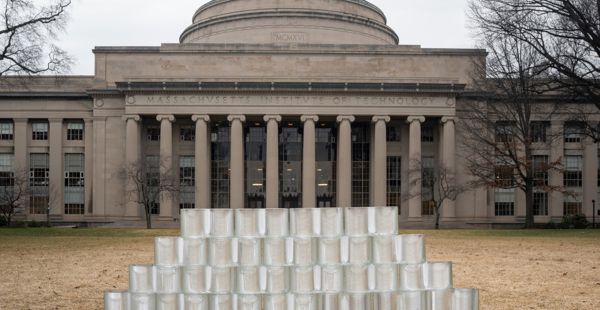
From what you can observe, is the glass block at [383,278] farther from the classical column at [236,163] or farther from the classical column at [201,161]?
the classical column at [201,161]

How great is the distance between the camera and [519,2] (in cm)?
3681

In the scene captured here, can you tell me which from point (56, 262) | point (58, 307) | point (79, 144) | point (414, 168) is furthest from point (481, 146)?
point (58, 307)

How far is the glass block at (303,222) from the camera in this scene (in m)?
10.8

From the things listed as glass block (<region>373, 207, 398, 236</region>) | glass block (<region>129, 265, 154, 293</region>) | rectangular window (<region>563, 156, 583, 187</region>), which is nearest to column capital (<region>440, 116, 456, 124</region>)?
rectangular window (<region>563, 156, 583, 187</region>)

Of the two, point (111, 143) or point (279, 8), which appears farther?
point (279, 8)

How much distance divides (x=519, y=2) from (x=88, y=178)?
52960mm

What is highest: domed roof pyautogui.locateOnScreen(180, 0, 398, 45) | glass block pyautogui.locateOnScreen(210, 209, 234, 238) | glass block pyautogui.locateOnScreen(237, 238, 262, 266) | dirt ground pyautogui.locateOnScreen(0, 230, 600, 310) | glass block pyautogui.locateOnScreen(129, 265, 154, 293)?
domed roof pyautogui.locateOnScreen(180, 0, 398, 45)

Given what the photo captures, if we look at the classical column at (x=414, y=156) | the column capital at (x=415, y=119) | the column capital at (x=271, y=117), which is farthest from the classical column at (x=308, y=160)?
the classical column at (x=414, y=156)

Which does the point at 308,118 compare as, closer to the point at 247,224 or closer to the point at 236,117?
the point at 236,117

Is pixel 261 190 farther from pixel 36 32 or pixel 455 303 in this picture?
pixel 455 303

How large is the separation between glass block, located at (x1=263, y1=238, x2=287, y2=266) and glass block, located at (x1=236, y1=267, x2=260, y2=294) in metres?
0.29

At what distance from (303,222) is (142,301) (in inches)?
109

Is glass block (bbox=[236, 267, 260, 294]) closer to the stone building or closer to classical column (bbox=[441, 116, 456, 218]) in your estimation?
the stone building

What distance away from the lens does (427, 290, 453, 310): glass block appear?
34.2ft
